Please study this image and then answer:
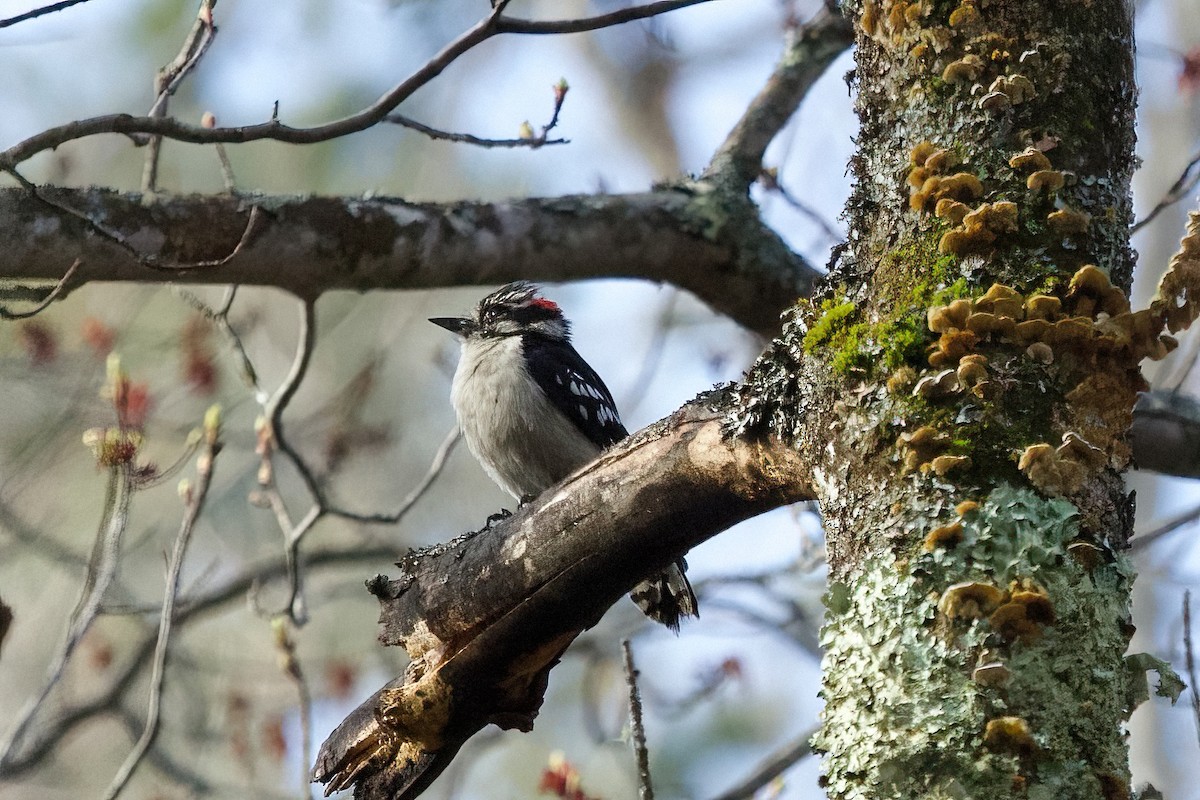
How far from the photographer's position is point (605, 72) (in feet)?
37.4

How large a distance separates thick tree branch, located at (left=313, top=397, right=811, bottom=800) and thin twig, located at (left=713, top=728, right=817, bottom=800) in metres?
1.98

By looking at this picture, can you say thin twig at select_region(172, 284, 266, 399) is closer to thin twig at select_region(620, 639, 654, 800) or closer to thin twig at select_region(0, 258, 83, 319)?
thin twig at select_region(0, 258, 83, 319)

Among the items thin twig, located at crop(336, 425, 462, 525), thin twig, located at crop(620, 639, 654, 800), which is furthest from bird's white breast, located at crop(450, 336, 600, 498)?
thin twig, located at crop(620, 639, 654, 800)

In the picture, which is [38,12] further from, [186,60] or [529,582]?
[529,582]

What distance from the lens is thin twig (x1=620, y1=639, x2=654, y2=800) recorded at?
3.25 m

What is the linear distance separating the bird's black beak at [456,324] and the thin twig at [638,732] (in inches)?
118

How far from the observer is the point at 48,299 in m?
3.70

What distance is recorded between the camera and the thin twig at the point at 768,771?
4.91 meters

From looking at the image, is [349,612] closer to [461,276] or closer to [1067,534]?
[461,276]

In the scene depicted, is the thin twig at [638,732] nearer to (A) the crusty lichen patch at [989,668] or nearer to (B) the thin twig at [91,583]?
(A) the crusty lichen patch at [989,668]

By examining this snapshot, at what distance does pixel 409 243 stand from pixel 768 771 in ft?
8.79

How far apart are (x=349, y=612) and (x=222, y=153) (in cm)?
597

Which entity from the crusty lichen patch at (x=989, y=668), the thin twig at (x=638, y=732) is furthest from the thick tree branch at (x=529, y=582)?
the crusty lichen patch at (x=989, y=668)

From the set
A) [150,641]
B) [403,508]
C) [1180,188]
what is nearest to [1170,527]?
[1180,188]
